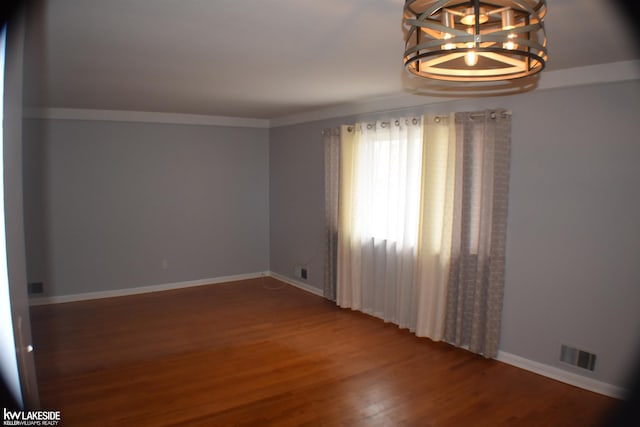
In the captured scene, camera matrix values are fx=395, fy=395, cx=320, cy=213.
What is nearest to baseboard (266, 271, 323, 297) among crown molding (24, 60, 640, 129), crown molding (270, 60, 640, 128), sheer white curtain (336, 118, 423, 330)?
sheer white curtain (336, 118, 423, 330)

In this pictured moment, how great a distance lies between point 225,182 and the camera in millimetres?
5941

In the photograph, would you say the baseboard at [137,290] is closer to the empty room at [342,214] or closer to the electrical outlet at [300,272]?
the empty room at [342,214]

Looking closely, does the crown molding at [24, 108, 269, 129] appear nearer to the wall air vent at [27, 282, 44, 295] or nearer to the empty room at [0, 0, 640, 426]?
the empty room at [0, 0, 640, 426]

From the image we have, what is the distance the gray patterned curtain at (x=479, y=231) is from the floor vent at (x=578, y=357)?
505 millimetres

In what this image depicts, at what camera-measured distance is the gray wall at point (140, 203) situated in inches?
191

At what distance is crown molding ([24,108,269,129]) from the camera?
4766 mm

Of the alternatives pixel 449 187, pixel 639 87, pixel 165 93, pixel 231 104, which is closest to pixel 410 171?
pixel 449 187

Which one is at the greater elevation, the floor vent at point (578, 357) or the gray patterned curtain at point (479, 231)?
the gray patterned curtain at point (479, 231)

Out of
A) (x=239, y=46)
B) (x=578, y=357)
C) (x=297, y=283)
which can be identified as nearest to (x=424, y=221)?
(x=578, y=357)

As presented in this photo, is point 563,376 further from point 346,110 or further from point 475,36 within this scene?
point 346,110

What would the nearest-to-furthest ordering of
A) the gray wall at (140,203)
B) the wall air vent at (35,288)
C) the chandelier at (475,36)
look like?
the chandelier at (475,36) < the wall air vent at (35,288) < the gray wall at (140,203)

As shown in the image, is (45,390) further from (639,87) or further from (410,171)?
(639,87)

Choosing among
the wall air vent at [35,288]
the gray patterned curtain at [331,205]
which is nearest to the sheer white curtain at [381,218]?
the gray patterned curtain at [331,205]

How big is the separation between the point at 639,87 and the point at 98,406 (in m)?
4.22
